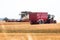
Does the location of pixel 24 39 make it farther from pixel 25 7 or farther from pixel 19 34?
pixel 25 7

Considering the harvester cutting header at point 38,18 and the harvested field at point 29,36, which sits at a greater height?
the harvester cutting header at point 38,18

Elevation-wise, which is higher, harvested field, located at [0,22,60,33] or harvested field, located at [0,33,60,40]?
harvested field, located at [0,22,60,33]

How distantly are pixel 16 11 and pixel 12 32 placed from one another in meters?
0.15

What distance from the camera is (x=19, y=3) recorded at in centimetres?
221

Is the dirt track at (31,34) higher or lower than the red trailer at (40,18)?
lower

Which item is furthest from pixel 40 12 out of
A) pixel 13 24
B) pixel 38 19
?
pixel 13 24

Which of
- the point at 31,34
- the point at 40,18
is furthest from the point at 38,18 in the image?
the point at 31,34

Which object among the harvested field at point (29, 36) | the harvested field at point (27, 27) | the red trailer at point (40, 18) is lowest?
the harvested field at point (29, 36)

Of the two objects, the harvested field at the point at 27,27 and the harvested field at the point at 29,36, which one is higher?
the harvested field at the point at 27,27

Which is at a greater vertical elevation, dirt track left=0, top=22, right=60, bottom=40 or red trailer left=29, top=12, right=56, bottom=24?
red trailer left=29, top=12, right=56, bottom=24

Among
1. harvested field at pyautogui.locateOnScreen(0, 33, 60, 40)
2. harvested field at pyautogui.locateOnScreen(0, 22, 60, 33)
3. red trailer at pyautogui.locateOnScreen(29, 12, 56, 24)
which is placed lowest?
harvested field at pyautogui.locateOnScreen(0, 33, 60, 40)

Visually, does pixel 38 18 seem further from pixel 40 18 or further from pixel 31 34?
pixel 31 34

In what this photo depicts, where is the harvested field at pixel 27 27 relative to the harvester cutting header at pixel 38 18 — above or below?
below

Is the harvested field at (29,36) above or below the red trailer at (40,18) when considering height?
below
